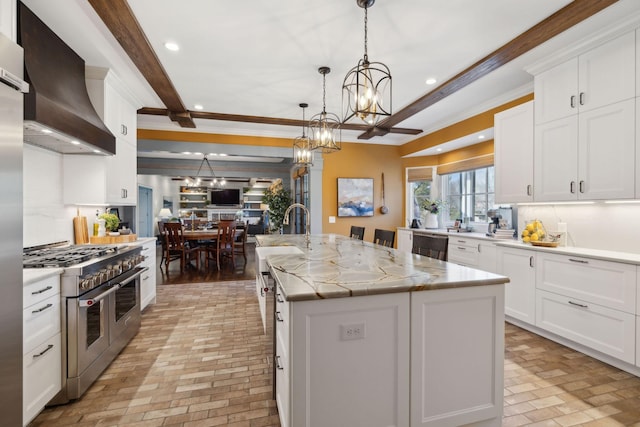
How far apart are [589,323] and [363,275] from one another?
88.9 inches

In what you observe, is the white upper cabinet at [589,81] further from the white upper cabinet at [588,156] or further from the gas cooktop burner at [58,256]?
the gas cooktop burner at [58,256]

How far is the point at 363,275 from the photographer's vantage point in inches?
64.7

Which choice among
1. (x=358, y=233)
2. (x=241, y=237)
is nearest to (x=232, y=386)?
(x=358, y=233)

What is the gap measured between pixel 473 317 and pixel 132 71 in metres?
3.77

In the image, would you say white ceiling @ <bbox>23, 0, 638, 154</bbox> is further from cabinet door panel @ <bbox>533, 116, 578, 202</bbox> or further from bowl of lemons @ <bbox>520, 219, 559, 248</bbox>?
bowl of lemons @ <bbox>520, 219, 559, 248</bbox>

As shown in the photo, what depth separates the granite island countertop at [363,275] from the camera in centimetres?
137

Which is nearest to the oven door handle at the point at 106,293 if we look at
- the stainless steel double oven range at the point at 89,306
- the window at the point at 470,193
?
the stainless steel double oven range at the point at 89,306

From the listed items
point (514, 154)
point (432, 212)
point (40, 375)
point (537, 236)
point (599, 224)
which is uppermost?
point (514, 154)

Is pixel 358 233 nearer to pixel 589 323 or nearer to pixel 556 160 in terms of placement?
pixel 556 160

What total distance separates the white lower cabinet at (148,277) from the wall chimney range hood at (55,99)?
1202 millimetres

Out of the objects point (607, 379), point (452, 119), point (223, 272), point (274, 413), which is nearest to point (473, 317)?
point (274, 413)

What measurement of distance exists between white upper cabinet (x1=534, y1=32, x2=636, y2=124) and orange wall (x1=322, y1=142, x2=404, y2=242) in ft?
10.7

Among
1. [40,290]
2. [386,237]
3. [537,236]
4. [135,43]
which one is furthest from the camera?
[386,237]

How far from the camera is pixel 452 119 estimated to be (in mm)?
4746
